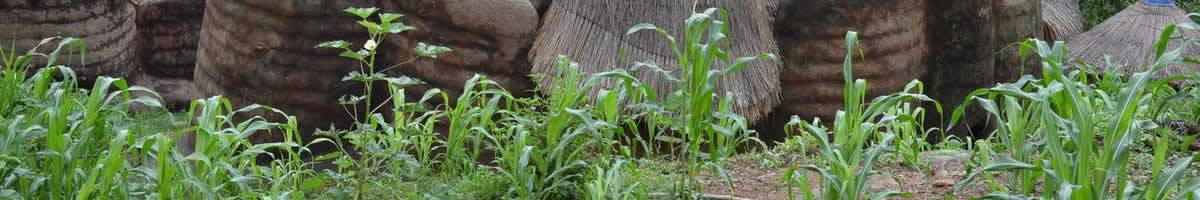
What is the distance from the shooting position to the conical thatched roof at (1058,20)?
6758 millimetres

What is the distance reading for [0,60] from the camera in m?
8.46

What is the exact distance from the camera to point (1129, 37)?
9.20 m

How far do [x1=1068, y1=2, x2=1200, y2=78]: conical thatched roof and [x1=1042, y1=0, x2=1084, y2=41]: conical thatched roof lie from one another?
1.96 metres

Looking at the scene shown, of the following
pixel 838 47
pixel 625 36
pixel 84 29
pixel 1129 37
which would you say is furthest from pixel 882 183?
pixel 84 29

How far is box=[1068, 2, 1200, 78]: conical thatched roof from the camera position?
29.8ft

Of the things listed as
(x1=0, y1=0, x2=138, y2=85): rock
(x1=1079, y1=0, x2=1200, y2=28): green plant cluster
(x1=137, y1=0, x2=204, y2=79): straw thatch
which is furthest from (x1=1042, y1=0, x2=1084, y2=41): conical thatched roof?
(x1=137, y1=0, x2=204, y2=79): straw thatch

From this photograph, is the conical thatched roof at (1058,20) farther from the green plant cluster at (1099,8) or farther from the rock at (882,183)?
the green plant cluster at (1099,8)

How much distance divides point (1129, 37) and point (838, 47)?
167 inches

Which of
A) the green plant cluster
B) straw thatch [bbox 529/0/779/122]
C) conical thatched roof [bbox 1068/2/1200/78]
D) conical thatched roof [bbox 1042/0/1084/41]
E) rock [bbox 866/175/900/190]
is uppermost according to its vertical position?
straw thatch [bbox 529/0/779/122]

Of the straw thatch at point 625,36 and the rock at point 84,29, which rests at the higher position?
the straw thatch at point 625,36

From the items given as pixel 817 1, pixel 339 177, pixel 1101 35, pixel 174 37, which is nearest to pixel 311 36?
pixel 817 1

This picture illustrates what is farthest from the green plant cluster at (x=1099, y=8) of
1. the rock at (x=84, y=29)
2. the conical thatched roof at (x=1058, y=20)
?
the rock at (x=84, y=29)

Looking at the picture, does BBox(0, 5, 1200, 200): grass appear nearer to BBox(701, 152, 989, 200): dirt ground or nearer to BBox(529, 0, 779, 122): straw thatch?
BBox(701, 152, 989, 200): dirt ground

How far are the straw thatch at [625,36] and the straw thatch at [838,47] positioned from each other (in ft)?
0.68
